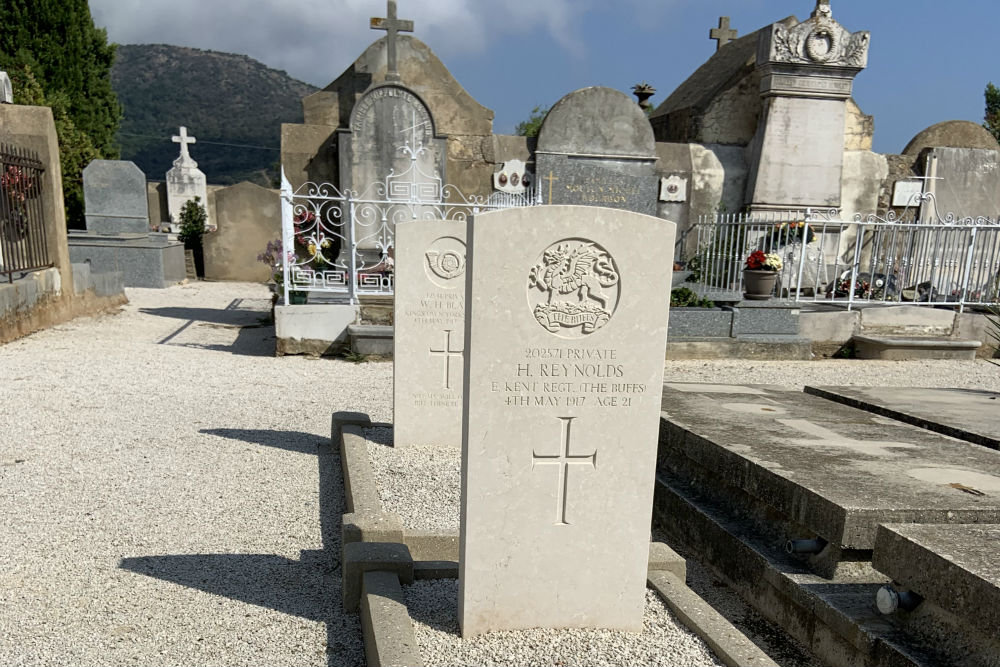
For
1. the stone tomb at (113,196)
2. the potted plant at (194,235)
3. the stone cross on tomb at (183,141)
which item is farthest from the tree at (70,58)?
the potted plant at (194,235)

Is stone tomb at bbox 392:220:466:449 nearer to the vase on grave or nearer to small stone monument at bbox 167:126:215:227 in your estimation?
the vase on grave

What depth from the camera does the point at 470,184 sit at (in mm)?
10000

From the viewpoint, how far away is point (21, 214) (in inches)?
303

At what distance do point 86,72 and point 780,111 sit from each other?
1816 centimetres

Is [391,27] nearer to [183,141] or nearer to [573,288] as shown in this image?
[573,288]

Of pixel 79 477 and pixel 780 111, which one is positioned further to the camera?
pixel 780 111

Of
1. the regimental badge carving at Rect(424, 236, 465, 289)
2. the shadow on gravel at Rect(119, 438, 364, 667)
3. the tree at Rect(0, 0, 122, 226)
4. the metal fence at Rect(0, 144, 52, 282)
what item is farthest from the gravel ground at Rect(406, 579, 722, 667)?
the tree at Rect(0, 0, 122, 226)

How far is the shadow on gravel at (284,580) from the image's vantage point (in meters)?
2.37

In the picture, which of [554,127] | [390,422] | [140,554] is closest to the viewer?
[140,554]

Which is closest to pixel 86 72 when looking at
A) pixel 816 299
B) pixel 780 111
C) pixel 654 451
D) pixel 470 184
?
pixel 470 184

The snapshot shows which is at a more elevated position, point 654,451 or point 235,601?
point 654,451

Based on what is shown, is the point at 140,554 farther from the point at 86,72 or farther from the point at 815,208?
the point at 86,72

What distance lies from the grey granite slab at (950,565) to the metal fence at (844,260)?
21.4ft

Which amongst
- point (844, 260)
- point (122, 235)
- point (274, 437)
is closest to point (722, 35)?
point (844, 260)
